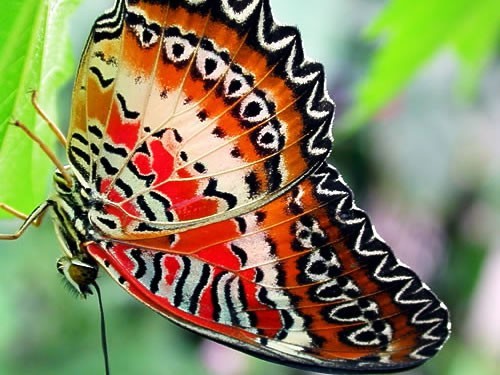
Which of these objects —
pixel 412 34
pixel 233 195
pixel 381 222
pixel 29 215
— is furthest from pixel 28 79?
pixel 381 222

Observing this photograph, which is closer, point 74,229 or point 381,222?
point 74,229

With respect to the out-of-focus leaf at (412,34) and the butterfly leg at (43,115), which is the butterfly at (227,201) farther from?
the out-of-focus leaf at (412,34)

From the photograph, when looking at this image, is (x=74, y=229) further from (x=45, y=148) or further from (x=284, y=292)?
(x=284, y=292)

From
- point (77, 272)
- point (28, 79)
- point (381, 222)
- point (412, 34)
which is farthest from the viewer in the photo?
point (381, 222)

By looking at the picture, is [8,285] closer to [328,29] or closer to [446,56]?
[328,29]

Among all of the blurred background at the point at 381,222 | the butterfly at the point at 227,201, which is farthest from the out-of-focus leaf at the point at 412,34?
the butterfly at the point at 227,201

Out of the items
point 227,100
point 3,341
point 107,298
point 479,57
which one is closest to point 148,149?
point 227,100
